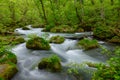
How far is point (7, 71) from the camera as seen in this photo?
30.5ft

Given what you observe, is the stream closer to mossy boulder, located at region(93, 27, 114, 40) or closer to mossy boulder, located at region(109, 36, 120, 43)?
mossy boulder, located at region(109, 36, 120, 43)

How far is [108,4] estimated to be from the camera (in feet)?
91.9

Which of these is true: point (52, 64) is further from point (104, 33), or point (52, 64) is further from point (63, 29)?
point (63, 29)

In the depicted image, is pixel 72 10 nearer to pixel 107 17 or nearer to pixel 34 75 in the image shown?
pixel 107 17

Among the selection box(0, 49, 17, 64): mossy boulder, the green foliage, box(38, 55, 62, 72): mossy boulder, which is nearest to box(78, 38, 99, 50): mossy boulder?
box(38, 55, 62, 72): mossy boulder

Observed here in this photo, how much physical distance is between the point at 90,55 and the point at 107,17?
14360 mm

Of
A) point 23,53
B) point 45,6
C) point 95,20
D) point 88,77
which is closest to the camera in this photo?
point 88,77

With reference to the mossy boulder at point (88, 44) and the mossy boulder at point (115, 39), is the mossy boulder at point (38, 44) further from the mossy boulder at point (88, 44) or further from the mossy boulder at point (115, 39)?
the mossy boulder at point (115, 39)

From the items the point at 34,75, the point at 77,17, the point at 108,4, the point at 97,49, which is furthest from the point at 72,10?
the point at 34,75

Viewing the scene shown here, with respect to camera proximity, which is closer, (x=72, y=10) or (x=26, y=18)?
(x=72, y=10)

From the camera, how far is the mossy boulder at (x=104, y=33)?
18.2m

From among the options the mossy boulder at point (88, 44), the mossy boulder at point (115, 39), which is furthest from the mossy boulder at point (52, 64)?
the mossy boulder at point (115, 39)

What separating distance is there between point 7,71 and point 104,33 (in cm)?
1158

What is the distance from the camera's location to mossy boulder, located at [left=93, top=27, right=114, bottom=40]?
18233 mm
